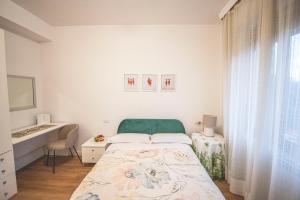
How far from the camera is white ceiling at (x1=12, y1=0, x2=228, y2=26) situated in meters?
2.33

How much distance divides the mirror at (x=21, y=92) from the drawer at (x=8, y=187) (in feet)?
3.80

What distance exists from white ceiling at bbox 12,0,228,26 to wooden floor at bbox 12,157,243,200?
9.25 ft

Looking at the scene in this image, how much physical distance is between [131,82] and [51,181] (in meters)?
2.20

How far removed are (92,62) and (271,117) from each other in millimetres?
3127

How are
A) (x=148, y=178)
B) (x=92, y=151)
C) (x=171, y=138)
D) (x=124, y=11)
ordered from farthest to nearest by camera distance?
1. (x=92, y=151)
2. (x=171, y=138)
3. (x=124, y=11)
4. (x=148, y=178)

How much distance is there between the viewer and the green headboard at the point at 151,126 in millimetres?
3043

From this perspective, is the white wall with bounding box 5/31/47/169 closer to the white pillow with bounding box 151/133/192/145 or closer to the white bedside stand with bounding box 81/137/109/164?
the white bedside stand with bounding box 81/137/109/164

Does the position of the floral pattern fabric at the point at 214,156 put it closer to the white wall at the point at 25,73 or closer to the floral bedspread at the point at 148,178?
the floral bedspread at the point at 148,178

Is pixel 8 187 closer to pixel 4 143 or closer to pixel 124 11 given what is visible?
pixel 4 143

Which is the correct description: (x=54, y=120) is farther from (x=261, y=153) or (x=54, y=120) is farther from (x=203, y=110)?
(x=261, y=153)

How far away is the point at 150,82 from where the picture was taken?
315 centimetres

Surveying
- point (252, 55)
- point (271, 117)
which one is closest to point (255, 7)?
point (252, 55)

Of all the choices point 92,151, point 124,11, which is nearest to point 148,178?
point 92,151

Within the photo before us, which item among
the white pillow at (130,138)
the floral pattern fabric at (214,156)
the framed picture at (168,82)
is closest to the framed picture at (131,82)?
the framed picture at (168,82)
